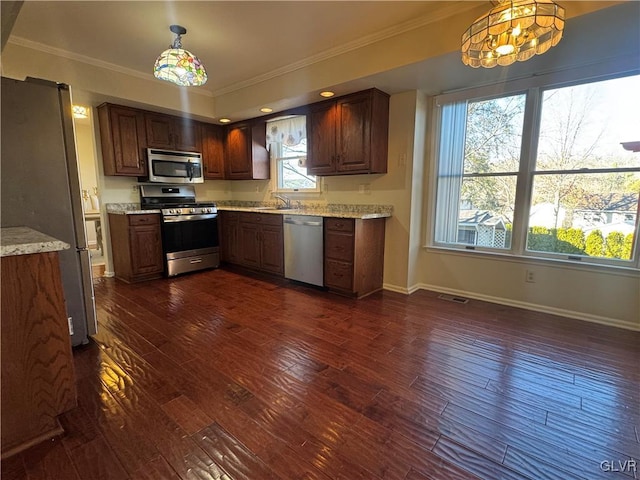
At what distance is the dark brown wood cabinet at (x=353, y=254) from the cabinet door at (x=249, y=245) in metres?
1.21

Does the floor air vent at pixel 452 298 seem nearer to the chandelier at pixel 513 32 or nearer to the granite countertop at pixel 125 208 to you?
the chandelier at pixel 513 32

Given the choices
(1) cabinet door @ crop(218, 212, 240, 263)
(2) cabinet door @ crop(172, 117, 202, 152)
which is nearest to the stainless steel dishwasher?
(1) cabinet door @ crop(218, 212, 240, 263)

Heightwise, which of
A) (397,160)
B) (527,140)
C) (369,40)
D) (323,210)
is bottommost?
(323,210)

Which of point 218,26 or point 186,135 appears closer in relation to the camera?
point 218,26

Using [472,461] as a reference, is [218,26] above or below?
above

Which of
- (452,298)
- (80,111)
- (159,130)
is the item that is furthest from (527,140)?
(80,111)

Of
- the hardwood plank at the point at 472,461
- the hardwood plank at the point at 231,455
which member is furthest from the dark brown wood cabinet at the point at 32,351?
the hardwood plank at the point at 472,461

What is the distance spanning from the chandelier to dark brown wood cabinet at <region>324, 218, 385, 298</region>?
179 centimetres

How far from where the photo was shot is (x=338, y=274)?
345 cm

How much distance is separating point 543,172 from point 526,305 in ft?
4.34

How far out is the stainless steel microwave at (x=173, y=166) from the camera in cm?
420

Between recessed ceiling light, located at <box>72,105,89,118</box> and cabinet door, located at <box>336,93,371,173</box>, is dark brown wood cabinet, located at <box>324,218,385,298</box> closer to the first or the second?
cabinet door, located at <box>336,93,371,173</box>

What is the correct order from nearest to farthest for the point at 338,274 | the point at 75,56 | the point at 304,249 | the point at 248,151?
1. the point at 75,56
2. the point at 338,274
3. the point at 304,249
4. the point at 248,151

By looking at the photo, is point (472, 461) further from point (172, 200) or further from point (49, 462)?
point (172, 200)
